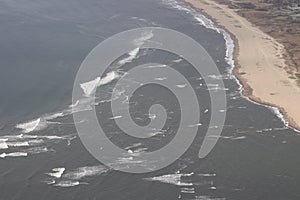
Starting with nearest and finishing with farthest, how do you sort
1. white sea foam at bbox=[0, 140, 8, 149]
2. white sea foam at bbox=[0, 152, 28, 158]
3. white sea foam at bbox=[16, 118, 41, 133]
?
white sea foam at bbox=[0, 152, 28, 158]
white sea foam at bbox=[0, 140, 8, 149]
white sea foam at bbox=[16, 118, 41, 133]

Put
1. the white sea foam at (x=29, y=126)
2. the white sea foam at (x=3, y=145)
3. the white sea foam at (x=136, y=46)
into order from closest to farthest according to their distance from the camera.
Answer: the white sea foam at (x=3, y=145) < the white sea foam at (x=29, y=126) < the white sea foam at (x=136, y=46)

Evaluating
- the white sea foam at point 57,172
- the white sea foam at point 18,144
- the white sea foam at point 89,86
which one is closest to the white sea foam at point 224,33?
the white sea foam at point 89,86

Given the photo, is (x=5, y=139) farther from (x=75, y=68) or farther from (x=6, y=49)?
(x=6, y=49)

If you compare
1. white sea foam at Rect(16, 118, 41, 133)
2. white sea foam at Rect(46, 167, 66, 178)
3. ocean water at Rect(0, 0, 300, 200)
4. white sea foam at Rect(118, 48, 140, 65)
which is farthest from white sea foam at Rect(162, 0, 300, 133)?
white sea foam at Rect(16, 118, 41, 133)

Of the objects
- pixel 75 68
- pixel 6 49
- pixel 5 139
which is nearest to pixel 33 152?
pixel 5 139

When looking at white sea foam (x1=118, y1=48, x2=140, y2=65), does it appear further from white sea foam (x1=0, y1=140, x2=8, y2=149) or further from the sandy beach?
white sea foam (x1=0, y1=140, x2=8, y2=149)

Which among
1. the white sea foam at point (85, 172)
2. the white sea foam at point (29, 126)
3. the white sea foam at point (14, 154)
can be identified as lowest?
the white sea foam at point (85, 172)

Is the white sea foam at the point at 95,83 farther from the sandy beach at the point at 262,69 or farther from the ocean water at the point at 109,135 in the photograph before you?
the sandy beach at the point at 262,69
